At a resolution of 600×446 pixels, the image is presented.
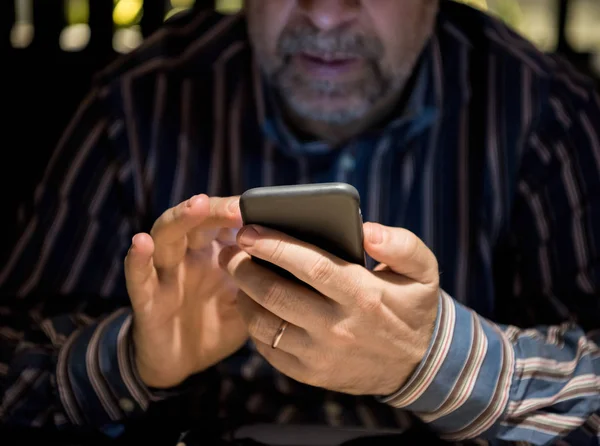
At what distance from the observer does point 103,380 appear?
0.84m

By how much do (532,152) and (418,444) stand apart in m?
0.55

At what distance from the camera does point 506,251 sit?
1.09 m

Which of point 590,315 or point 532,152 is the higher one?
point 532,152

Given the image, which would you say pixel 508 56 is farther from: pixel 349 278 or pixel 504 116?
pixel 349 278

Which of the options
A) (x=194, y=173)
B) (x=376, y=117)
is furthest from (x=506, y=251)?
(x=194, y=173)

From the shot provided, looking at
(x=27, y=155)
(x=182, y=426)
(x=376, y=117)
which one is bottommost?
(x=182, y=426)

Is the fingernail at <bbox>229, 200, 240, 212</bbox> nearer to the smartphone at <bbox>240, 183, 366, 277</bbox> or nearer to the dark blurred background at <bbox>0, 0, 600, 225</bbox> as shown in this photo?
the smartphone at <bbox>240, 183, 366, 277</bbox>

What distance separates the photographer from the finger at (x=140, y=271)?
0.67m

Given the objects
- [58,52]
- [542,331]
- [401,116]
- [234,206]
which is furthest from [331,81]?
[58,52]

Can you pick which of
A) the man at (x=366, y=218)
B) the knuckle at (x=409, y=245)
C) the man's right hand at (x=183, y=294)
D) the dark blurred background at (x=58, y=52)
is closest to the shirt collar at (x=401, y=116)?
the man at (x=366, y=218)

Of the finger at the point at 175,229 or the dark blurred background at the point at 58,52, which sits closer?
the finger at the point at 175,229

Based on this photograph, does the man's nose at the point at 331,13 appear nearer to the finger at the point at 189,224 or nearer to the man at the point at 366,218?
the man at the point at 366,218

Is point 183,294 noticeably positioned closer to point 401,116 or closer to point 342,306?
point 342,306

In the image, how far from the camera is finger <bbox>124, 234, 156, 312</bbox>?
67 cm
